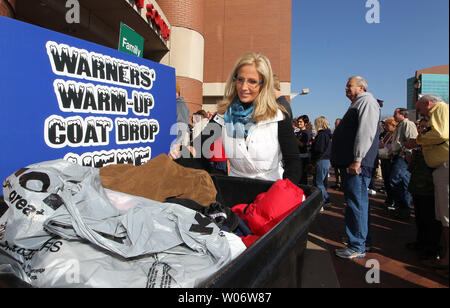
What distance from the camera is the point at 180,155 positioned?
2.46 meters

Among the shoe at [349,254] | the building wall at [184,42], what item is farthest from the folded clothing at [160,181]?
the building wall at [184,42]

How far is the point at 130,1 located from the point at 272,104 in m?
8.65

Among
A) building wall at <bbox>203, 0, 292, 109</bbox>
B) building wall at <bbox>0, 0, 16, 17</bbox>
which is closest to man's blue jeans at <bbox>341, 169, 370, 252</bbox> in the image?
building wall at <bbox>0, 0, 16, 17</bbox>

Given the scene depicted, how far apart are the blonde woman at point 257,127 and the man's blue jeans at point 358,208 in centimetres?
135

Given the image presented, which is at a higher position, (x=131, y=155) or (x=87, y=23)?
(x=87, y=23)

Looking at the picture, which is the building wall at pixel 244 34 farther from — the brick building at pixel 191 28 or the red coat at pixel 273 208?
the red coat at pixel 273 208

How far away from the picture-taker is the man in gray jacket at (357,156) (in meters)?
2.81

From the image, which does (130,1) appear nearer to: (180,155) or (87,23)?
(87,23)

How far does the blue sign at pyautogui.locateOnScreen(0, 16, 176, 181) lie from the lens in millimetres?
1467

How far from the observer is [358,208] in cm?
296

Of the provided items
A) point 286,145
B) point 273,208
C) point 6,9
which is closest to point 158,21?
point 6,9
